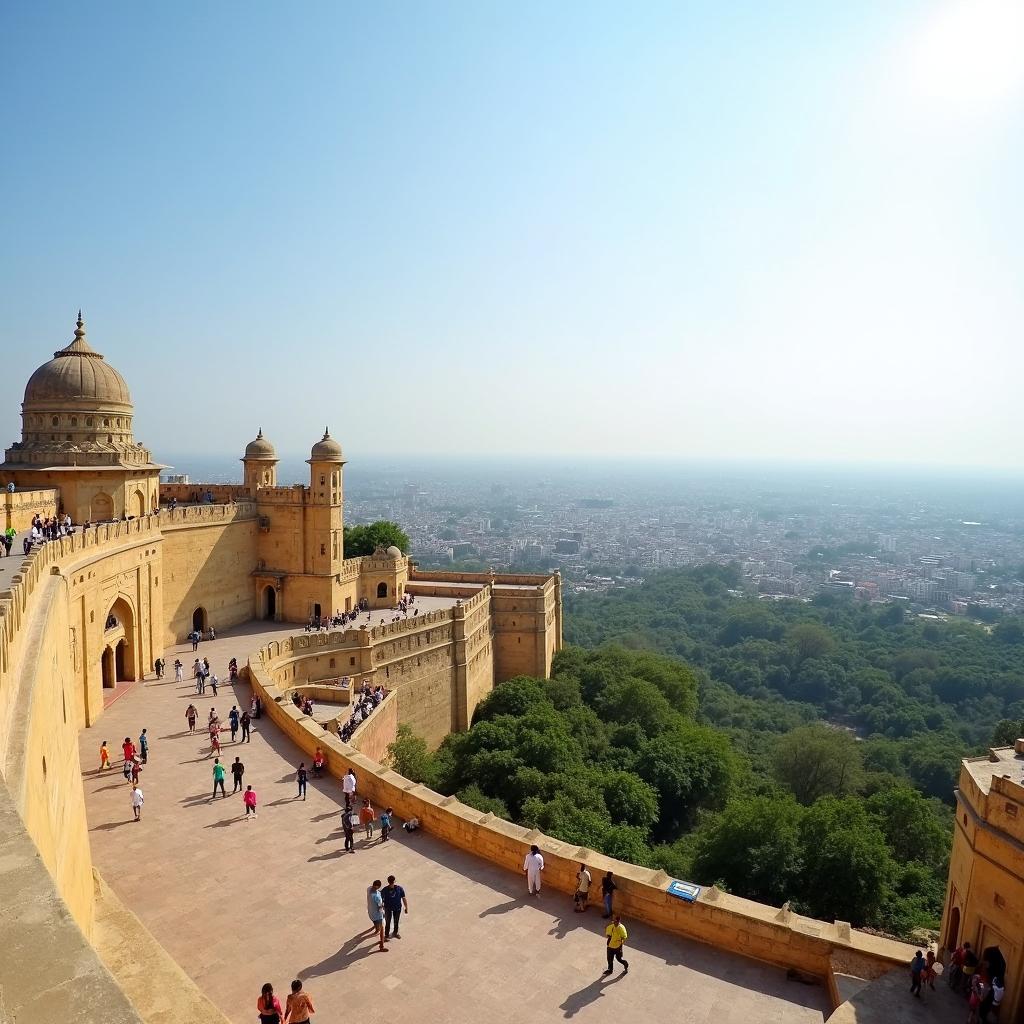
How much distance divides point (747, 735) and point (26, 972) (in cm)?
5257

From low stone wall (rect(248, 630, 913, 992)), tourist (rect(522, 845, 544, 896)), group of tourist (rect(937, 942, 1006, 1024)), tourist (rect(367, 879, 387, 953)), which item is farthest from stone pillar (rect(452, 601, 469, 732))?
group of tourist (rect(937, 942, 1006, 1024))

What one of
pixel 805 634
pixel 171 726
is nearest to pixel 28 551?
pixel 171 726

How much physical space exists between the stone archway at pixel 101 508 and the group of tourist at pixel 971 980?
23.3 metres

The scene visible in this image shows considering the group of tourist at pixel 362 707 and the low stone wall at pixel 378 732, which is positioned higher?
the group of tourist at pixel 362 707

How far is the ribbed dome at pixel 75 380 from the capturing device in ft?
79.4

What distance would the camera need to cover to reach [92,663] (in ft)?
57.5

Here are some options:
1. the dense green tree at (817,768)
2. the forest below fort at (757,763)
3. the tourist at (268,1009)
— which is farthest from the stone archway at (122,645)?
the dense green tree at (817,768)

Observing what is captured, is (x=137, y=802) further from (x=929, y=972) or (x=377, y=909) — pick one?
(x=929, y=972)

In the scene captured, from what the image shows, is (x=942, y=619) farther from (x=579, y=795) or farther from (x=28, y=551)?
(x=28, y=551)

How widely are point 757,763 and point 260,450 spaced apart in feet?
98.3

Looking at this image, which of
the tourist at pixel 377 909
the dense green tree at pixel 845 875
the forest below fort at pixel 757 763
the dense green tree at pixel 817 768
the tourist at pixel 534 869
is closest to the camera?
the tourist at pixel 377 909

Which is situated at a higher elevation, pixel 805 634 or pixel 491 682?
pixel 491 682

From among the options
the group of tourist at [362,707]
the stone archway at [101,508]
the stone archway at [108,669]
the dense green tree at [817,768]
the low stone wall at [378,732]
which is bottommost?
the dense green tree at [817,768]

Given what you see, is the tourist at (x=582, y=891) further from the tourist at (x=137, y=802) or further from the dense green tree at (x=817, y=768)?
the dense green tree at (x=817, y=768)
